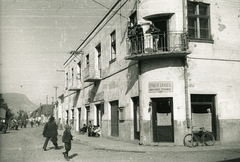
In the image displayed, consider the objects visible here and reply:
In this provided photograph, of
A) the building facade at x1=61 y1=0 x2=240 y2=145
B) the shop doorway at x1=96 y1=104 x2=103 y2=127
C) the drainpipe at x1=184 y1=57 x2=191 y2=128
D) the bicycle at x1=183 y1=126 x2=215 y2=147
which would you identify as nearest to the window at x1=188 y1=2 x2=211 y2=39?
the building facade at x1=61 y1=0 x2=240 y2=145

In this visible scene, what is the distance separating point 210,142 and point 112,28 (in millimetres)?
10441

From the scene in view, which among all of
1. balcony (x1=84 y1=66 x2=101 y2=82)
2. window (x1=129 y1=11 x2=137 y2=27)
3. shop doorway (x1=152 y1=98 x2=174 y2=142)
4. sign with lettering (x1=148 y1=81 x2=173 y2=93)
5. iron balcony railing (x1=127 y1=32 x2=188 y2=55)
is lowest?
shop doorway (x1=152 y1=98 x2=174 y2=142)

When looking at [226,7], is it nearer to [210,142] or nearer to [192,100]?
[192,100]

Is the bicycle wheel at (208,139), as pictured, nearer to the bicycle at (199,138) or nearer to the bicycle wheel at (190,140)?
the bicycle at (199,138)

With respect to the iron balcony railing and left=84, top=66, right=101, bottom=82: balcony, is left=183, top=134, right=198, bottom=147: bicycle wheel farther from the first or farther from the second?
left=84, top=66, right=101, bottom=82: balcony

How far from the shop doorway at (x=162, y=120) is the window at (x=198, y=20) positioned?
12.4ft

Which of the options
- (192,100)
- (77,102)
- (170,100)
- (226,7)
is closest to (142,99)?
(170,100)

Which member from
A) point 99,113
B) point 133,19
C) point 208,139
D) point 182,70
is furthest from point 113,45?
point 208,139

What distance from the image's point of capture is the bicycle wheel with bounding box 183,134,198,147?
12.8 metres

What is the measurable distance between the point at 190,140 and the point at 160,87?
9.85ft

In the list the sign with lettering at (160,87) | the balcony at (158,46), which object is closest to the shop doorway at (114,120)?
the sign with lettering at (160,87)

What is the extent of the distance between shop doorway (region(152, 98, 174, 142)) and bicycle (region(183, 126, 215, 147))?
Result: 804 mm

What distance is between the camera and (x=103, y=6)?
15570 mm

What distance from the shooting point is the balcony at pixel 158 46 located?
12906mm
